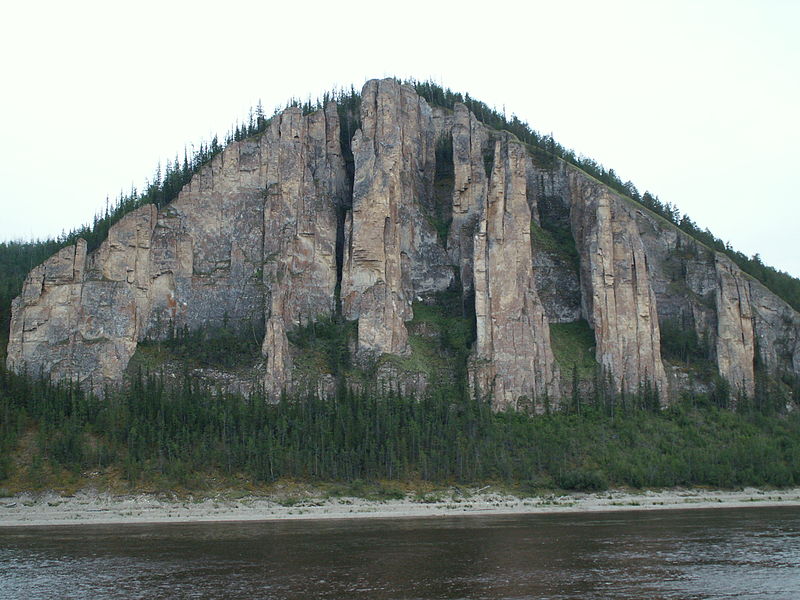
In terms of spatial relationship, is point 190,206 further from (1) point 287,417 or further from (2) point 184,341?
(1) point 287,417

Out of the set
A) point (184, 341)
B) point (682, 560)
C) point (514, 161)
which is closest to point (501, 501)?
point (682, 560)

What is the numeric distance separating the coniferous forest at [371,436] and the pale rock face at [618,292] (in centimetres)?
590

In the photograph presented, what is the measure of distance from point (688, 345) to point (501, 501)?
192 ft

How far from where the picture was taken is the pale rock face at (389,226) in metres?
140

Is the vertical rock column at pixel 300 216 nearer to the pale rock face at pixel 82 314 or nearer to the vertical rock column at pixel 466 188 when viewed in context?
the vertical rock column at pixel 466 188

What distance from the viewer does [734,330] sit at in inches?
5723

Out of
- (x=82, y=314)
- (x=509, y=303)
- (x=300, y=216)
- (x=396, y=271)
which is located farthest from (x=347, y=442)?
(x=300, y=216)

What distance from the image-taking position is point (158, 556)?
64.3 meters

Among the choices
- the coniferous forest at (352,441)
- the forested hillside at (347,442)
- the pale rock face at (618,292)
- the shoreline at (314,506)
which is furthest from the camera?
the pale rock face at (618,292)

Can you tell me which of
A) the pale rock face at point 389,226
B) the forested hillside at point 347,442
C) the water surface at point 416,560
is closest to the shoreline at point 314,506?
the forested hillside at point 347,442

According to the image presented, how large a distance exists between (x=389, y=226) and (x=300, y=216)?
48.4ft

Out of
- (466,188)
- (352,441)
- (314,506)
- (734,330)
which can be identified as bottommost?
(314,506)

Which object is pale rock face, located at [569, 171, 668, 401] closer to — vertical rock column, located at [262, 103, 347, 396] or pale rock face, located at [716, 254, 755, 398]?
pale rock face, located at [716, 254, 755, 398]

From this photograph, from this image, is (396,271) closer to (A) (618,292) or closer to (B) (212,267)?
(B) (212,267)
